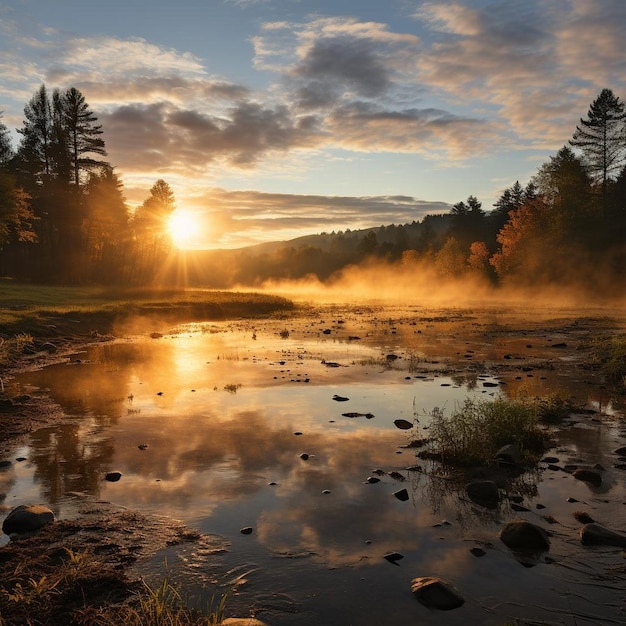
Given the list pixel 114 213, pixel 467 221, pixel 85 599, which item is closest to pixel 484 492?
pixel 85 599

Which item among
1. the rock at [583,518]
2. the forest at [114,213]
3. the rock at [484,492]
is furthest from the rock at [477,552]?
the forest at [114,213]

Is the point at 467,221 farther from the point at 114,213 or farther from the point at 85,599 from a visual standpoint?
the point at 85,599

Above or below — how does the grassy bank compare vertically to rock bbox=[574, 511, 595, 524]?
above

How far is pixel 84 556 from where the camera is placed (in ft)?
19.8

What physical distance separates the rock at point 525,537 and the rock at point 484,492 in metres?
1.04

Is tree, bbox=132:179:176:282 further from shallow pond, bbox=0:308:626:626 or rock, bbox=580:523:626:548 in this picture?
rock, bbox=580:523:626:548

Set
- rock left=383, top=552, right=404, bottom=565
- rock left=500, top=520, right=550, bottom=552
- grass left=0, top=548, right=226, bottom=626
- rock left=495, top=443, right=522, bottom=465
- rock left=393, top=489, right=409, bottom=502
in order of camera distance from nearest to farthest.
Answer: grass left=0, top=548, right=226, bottom=626 → rock left=383, top=552, right=404, bottom=565 → rock left=500, top=520, right=550, bottom=552 → rock left=393, top=489, right=409, bottom=502 → rock left=495, top=443, right=522, bottom=465

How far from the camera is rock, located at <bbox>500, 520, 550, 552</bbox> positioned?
6.57 meters

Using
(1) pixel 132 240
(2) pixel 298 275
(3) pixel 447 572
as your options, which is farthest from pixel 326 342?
(2) pixel 298 275

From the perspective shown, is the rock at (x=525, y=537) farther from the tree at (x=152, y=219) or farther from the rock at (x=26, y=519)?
the tree at (x=152, y=219)

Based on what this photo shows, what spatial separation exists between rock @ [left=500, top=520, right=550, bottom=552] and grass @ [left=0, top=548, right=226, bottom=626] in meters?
3.97

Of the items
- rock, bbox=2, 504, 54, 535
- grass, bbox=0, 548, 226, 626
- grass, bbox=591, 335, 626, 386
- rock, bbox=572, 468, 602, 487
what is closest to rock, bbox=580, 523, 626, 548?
rock, bbox=572, 468, 602, 487

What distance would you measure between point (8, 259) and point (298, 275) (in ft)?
333

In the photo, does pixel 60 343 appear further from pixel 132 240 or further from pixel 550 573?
pixel 132 240
